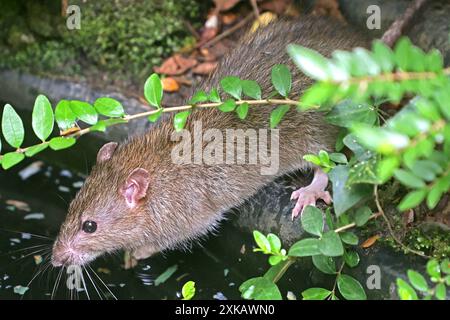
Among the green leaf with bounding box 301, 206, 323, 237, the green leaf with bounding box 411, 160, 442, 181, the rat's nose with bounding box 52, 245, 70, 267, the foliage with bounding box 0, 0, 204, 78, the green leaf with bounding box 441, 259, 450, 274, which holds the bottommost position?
the rat's nose with bounding box 52, 245, 70, 267

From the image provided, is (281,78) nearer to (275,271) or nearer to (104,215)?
(275,271)

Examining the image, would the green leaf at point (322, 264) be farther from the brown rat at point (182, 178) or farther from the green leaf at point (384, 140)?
the green leaf at point (384, 140)

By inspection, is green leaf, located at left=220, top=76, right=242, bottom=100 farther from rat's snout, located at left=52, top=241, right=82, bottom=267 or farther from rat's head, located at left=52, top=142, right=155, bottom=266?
rat's snout, located at left=52, top=241, right=82, bottom=267

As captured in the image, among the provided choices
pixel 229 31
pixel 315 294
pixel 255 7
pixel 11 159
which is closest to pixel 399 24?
pixel 255 7

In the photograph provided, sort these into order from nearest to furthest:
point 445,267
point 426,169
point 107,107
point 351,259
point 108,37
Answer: point 426,169, point 445,267, point 107,107, point 351,259, point 108,37

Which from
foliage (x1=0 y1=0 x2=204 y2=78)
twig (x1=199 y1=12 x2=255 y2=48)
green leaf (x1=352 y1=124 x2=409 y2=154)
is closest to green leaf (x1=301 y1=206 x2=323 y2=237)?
green leaf (x1=352 y1=124 x2=409 y2=154)

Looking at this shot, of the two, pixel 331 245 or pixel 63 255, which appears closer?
pixel 331 245
